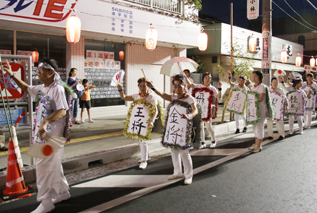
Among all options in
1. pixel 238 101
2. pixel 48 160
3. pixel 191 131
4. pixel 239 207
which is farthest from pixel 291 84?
pixel 48 160

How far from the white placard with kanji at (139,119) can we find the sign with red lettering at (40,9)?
Result: 592 cm

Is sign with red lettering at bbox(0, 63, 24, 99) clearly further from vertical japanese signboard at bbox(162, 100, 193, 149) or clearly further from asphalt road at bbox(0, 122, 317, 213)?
vertical japanese signboard at bbox(162, 100, 193, 149)

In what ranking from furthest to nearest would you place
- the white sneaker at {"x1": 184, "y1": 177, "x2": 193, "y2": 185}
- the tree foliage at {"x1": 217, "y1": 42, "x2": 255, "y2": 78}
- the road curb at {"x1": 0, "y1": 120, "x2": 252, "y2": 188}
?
the tree foliage at {"x1": 217, "y1": 42, "x2": 255, "y2": 78}, the road curb at {"x1": 0, "y1": 120, "x2": 252, "y2": 188}, the white sneaker at {"x1": 184, "y1": 177, "x2": 193, "y2": 185}

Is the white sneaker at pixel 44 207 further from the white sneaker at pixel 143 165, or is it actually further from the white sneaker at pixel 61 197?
the white sneaker at pixel 143 165

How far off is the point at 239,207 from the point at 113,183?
7.35 ft

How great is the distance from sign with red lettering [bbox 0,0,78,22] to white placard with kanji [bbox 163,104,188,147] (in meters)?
6.97

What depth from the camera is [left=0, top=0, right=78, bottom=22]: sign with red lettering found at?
349 inches

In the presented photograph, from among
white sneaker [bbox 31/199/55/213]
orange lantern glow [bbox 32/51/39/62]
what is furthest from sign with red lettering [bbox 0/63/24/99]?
orange lantern glow [bbox 32/51/39/62]

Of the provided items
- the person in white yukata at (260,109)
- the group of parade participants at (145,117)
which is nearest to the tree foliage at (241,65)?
the person in white yukata at (260,109)

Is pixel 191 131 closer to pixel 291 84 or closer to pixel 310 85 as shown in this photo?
pixel 291 84

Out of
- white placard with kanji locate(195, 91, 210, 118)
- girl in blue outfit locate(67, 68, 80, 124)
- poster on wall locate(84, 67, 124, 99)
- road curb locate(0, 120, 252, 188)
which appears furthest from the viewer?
poster on wall locate(84, 67, 124, 99)

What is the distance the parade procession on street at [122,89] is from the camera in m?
4.00

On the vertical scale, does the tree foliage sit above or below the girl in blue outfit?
above

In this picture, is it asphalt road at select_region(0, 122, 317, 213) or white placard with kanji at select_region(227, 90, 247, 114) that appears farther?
white placard with kanji at select_region(227, 90, 247, 114)
